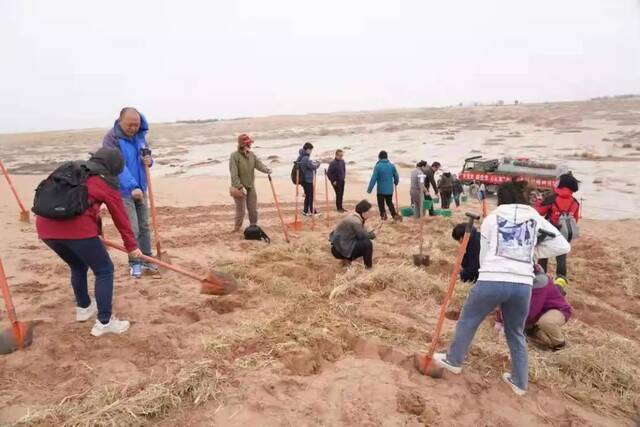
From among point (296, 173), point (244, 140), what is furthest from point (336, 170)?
point (244, 140)

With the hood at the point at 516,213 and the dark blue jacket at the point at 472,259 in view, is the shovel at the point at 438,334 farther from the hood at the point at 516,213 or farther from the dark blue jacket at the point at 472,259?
the dark blue jacket at the point at 472,259

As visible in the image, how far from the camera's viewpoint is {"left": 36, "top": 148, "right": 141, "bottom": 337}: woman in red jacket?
3490 mm

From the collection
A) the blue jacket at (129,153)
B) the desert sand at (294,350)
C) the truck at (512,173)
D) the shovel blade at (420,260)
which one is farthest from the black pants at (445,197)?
the blue jacket at (129,153)

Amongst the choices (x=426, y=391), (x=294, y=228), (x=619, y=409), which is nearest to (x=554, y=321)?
(x=619, y=409)

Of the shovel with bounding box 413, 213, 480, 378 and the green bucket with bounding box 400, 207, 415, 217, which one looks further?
the green bucket with bounding box 400, 207, 415, 217

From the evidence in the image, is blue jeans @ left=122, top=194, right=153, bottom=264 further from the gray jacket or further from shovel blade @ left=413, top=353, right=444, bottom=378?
shovel blade @ left=413, top=353, right=444, bottom=378

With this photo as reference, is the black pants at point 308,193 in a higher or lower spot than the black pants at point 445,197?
higher

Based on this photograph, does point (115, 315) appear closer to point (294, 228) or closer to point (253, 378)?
point (253, 378)

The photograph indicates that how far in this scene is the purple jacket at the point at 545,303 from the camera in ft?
13.7

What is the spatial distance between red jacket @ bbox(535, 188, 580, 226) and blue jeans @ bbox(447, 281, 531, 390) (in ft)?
9.26

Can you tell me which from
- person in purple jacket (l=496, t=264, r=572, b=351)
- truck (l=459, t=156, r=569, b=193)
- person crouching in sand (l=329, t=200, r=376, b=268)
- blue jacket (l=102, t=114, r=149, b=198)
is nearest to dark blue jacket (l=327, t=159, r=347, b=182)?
person crouching in sand (l=329, t=200, r=376, b=268)

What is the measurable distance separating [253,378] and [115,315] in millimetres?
1749

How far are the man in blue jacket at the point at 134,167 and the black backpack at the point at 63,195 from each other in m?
1.38

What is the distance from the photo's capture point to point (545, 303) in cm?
423
